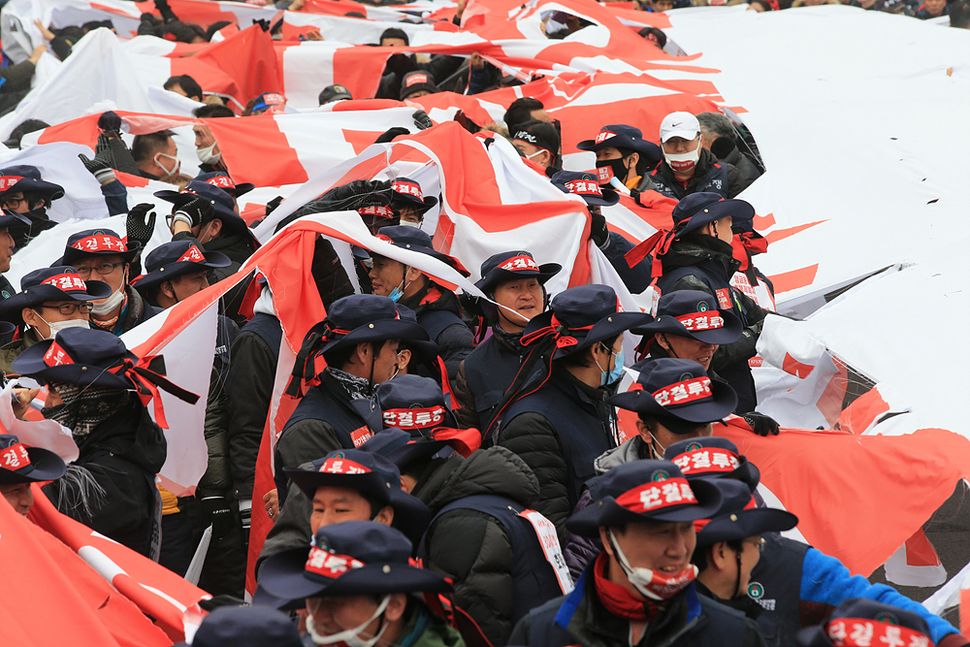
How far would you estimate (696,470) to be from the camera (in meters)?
2.62

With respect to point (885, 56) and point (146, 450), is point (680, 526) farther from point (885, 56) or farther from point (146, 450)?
point (885, 56)

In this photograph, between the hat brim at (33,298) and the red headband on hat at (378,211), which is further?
the red headband on hat at (378,211)

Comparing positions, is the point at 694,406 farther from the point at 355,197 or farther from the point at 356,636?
the point at 355,197

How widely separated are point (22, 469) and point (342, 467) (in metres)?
1.03

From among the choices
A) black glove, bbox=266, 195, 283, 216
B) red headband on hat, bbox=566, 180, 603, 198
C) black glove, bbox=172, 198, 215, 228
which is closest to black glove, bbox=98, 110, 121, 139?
black glove, bbox=266, 195, 283, 216

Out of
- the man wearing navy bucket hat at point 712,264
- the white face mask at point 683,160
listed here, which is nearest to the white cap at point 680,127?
the white face mask at point 683,160

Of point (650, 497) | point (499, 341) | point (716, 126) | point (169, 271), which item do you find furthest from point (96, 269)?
point (716, 126)

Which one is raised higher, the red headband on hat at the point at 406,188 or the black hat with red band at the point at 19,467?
Answer: the black hat with red band at the point at 19,467

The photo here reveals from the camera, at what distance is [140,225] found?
19.0 ft

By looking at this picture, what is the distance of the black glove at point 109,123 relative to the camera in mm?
7078

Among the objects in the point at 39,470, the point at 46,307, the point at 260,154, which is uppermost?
the point at 39,470

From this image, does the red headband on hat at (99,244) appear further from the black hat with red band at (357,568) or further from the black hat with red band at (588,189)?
the black hat with red band at (357,568)

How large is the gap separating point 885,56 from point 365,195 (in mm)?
5814

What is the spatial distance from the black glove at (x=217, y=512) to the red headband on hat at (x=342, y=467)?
192cm
